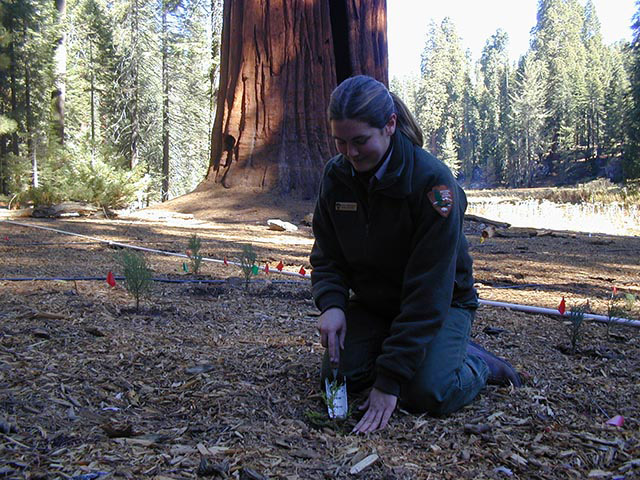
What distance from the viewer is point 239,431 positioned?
189cm

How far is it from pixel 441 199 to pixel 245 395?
1.07 meters

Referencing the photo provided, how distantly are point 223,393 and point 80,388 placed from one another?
54 cm

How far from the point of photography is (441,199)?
82.0 inches

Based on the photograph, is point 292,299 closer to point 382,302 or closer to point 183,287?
point 183,287

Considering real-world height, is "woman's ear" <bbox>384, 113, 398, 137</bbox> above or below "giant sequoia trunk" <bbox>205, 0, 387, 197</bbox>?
below

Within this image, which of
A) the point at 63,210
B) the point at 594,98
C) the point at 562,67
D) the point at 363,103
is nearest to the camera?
the point at 363,103

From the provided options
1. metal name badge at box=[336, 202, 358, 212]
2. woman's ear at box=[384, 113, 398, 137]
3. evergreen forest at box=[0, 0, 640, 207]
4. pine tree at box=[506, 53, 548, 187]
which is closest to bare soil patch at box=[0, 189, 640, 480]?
metal name badge at box=[336, 202, 358, 212]

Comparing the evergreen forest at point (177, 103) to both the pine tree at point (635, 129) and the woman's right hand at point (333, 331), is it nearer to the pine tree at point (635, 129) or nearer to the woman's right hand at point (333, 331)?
the pine tree at point (635, 129)

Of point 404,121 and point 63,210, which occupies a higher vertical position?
point 404,121

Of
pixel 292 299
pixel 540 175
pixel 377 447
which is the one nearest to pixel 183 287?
pixel 292 299

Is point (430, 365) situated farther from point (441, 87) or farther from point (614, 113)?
point (441, 87)

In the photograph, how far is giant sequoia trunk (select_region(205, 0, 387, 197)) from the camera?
944 centimetres

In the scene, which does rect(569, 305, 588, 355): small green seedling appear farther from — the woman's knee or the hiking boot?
the woman's knee

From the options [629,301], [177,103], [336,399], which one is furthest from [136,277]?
[177,103]
